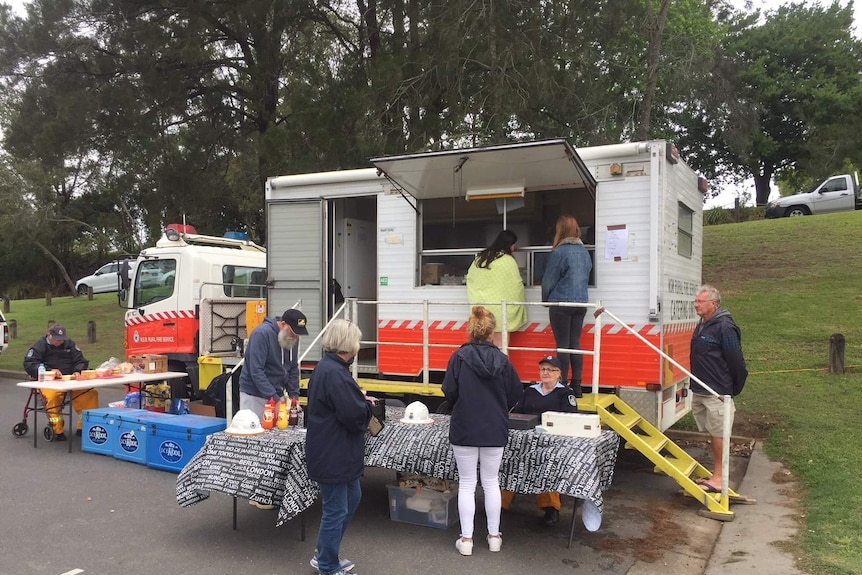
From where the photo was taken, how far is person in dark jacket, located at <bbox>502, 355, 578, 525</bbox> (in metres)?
5.15

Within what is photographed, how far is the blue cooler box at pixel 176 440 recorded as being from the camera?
6660 mm

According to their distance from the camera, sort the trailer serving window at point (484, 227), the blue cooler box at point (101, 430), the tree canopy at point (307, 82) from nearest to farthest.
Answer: the trailer serving window at point (484, 227) → the blue cooler box at point (101, 430) → the tree canopy at point (307, 82)

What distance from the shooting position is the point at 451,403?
4.54 meters

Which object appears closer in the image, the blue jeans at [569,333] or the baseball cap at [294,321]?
the baseball cap at [294,321]

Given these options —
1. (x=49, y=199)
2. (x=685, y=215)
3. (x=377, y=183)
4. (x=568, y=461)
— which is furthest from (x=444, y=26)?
(x=49, y=199)

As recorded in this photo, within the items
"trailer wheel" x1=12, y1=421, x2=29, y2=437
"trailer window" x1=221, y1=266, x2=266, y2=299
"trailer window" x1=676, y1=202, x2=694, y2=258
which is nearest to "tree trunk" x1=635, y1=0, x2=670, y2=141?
"trailer window" x1=676, y1=202, x2=694, y2=258

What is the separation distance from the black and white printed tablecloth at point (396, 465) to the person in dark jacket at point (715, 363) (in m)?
1.16

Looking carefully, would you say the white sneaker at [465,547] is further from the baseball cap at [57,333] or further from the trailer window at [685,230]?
the baseball cap at [57,333]

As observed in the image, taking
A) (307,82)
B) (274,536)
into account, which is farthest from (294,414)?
(307,82)

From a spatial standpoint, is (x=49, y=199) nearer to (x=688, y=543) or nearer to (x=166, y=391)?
(x=166, y=391)

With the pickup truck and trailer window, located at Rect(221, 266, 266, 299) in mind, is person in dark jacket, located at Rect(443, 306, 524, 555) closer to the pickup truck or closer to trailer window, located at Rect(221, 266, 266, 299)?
trailer window, located at Rect(221, 266, 266, 299)

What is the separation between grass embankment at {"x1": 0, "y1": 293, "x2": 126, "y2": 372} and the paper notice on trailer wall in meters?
12.4

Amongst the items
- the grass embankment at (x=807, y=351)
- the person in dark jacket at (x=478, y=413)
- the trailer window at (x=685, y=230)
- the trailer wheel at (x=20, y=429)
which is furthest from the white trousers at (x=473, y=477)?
the trailer wheel at (x=20, y=429)

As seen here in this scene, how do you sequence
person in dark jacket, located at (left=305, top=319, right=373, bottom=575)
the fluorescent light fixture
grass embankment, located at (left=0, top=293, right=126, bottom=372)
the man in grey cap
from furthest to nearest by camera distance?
grass embankment, located at (left=0, top=293, right=126, bottom=372) → the fluorescent light fixture → the man in grey cap → person in dark jacket, located at (left=305, top=319, right=373, bottom=575)
